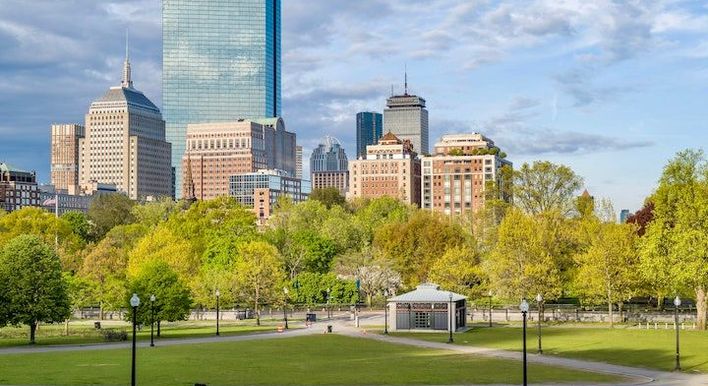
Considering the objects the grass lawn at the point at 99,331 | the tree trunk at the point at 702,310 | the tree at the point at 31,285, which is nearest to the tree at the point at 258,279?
the grass lawn at the point at 99,331

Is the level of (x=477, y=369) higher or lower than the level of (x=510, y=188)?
lower

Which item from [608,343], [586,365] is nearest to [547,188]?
[608,343]

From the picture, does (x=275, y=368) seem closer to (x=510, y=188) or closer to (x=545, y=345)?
(x=545, y=345)

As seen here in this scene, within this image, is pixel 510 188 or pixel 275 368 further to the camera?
pixel 510 188

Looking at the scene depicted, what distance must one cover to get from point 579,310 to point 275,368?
6551 centimetres

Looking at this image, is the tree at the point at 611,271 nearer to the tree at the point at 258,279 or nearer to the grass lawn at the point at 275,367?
the tree at the point at 258,279

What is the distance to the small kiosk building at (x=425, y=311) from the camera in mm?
98500

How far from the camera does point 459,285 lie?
12475 cm

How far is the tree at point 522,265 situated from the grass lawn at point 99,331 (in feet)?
83.9

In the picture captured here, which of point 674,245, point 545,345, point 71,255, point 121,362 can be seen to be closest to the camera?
point 121,362

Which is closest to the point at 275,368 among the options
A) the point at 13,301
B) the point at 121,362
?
the point at 121,362

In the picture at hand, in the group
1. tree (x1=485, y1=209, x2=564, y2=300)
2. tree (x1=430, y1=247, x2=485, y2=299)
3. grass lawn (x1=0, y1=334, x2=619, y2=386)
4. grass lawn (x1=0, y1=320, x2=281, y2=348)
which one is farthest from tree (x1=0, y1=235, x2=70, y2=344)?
tree (x1=430, y1=247, x2=485, y2=299)

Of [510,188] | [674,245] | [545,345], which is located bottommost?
[545,345]

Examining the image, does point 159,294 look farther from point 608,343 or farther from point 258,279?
point 608,343
